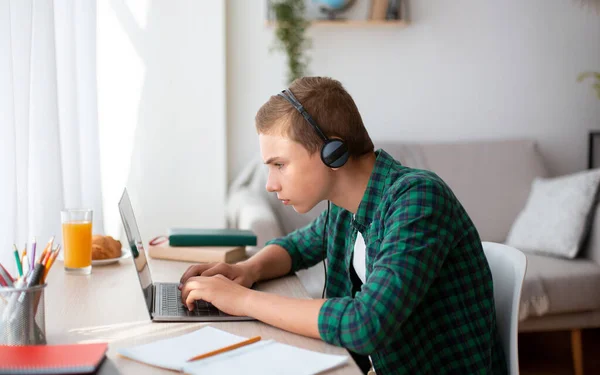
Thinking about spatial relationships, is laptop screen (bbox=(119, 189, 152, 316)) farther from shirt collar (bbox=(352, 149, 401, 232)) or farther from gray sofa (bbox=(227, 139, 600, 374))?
gray sofa (bbox=(227, 139, 600, 374))

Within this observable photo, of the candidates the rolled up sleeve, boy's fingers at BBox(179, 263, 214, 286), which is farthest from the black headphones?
boy's fingers at BBox(179, 263, 214, 286)

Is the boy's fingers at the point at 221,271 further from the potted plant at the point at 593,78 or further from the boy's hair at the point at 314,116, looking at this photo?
the potted plant at the point at 593,78

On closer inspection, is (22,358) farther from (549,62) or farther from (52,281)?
(549,62)

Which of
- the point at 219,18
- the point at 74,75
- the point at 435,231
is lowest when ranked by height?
the point at 435,231

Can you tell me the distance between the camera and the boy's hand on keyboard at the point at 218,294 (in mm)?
1154

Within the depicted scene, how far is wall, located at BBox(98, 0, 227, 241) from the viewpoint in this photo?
2.89 meters

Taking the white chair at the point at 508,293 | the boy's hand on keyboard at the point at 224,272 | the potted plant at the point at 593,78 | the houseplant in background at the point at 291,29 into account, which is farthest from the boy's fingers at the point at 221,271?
the potted plant at the point at 593,78

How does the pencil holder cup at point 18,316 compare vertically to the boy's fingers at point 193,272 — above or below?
above

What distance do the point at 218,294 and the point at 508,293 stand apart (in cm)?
51

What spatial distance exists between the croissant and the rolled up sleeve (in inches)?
29.1

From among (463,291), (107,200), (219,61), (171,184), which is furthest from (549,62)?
(463,291)

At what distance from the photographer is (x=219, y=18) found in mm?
3033

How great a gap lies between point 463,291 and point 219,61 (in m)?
Result: 2.11

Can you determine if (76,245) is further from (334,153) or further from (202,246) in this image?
(334,153)
